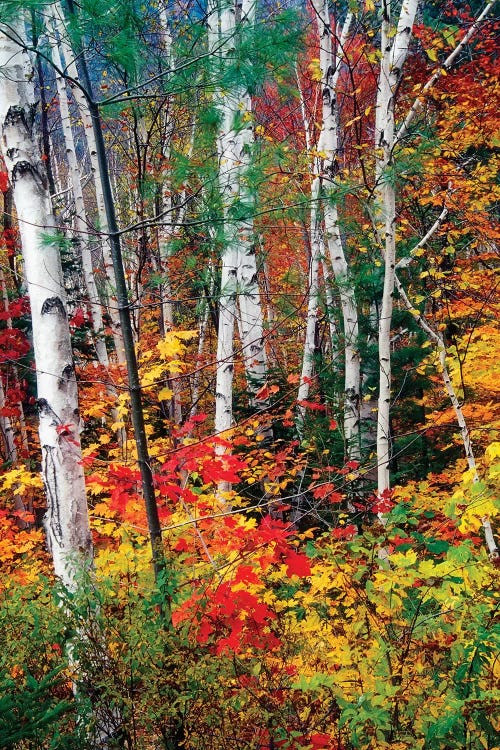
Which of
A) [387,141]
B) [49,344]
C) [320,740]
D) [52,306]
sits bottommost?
[320,740]

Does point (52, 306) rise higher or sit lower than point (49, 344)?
higher

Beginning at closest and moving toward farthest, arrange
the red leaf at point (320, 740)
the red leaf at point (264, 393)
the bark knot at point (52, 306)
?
the red leaf at point (320, 740) < the bark knot at point (52, 306) < the red leaf at point (264, 393)

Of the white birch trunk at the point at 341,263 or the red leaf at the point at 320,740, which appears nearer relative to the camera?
the red leaf at the point at 320,740

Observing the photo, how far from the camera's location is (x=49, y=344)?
291 cm

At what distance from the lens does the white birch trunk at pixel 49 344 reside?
9.37 ft

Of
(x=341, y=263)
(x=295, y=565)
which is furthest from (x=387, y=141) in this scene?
(x=295, y=565)

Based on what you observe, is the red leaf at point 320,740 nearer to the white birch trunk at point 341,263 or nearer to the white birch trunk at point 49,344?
the white birch trunk at point 49,344

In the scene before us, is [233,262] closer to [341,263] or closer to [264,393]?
[264,393]

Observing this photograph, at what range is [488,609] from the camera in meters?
2.19

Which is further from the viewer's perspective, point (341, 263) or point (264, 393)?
point (341, 263)

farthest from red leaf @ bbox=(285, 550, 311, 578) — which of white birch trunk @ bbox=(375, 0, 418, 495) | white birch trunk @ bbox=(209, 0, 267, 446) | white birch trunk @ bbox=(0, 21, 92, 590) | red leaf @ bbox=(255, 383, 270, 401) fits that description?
red leaf @ bbox=(255, 383, 270, 401)

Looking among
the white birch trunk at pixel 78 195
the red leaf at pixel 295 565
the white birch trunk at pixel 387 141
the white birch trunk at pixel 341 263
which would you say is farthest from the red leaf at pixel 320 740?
the white birch trunk at pixel 78 195

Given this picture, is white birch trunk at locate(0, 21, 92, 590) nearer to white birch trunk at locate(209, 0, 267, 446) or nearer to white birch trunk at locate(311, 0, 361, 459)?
white birch trunk at locate(209, 0, 267, 446)

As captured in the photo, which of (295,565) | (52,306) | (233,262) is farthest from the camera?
(233,262)
